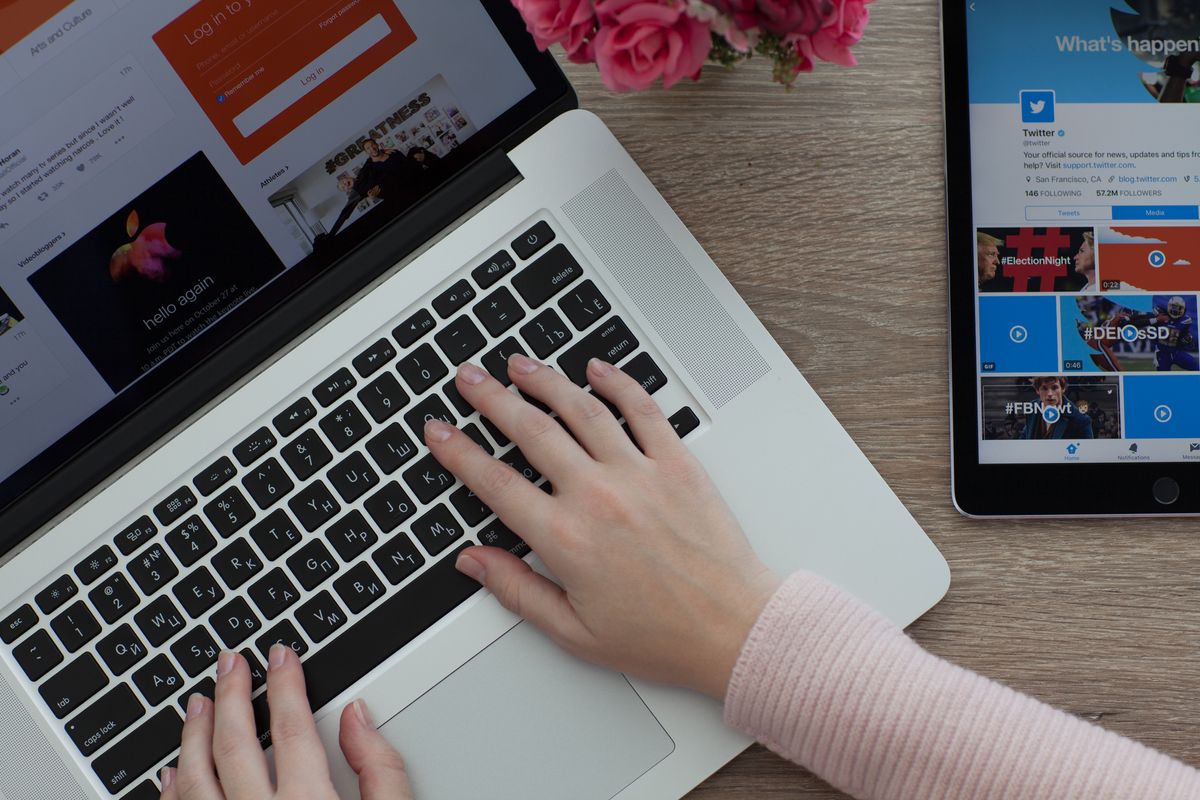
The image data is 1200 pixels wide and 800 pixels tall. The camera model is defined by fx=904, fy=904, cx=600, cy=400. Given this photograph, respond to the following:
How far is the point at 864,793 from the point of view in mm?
550

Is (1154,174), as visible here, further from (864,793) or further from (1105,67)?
(864,793)

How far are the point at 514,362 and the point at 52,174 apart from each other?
283 millimetres

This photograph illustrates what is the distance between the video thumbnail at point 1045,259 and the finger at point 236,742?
1.83 ft

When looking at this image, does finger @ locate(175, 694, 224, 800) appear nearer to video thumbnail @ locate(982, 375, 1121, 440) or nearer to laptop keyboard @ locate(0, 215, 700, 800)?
laptop keyboard @ locate(0, 215, 700, 800)

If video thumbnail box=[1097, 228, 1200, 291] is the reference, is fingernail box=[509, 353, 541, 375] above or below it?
above

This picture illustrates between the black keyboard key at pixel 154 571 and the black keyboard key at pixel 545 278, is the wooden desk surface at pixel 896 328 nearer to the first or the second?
the black keyboard key at pixel 545 278

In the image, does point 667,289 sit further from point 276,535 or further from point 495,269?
point 276,535

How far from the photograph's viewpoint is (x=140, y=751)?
56 centimetres

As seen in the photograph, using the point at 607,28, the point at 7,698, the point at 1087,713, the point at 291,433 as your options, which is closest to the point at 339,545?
the point at 291,433

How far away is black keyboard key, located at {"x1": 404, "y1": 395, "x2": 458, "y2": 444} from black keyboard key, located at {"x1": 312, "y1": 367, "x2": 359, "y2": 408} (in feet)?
0.14

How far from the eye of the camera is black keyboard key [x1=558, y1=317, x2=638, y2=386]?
58 centimetres

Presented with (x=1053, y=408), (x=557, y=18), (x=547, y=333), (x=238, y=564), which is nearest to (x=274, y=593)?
(x=238, y=564)

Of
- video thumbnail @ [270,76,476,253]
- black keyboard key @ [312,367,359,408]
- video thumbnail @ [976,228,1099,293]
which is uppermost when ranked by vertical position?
video thumbnail @ [270,76,476,253]

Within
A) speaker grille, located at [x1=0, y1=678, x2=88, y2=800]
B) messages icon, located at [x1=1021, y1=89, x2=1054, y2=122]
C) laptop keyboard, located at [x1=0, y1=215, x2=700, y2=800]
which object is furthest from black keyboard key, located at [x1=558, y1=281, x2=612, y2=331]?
speaker grille, located at [x1=0, y1=678, x2=88, y2=800]
